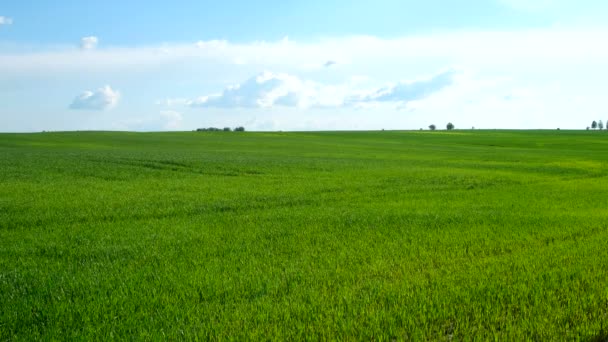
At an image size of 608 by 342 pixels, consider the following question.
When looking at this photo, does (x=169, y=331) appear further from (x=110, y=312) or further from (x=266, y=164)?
(x=266, y=164)

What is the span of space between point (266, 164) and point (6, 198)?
66.0ft

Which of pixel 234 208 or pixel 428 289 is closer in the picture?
pixel 428 289

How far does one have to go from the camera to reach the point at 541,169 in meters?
38.9

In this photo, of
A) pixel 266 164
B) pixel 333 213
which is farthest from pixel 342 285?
pixel 266 164

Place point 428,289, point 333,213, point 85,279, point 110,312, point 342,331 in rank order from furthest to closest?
point 333,213 → point 85,279 → point 428,289 → point 110,312 → point 342,331

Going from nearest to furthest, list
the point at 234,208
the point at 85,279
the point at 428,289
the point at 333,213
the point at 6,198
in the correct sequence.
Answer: the point at 428,289 → the point at 85,279 → the point at 333,213 → the point at 234,208 → the point at 6,198

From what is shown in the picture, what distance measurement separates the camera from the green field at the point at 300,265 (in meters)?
7.79

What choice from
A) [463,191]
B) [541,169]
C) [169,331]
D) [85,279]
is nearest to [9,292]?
[85,279]

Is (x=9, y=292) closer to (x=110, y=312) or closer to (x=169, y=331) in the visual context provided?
(x=110, y=312)

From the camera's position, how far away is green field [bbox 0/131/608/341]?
779 centimetres

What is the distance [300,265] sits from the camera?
1096 centimetres

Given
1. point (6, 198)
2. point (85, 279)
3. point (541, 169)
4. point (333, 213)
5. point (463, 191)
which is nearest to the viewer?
point (85, 279)

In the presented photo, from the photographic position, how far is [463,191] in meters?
25.6

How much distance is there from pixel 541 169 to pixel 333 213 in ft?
84.8
